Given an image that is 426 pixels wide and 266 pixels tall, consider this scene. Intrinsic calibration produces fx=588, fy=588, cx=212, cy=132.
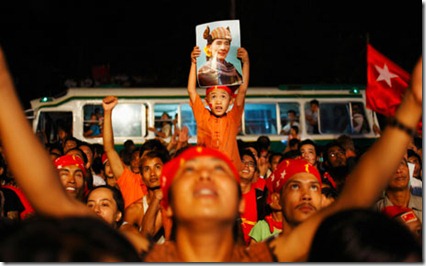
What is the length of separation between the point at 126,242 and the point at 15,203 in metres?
3.26

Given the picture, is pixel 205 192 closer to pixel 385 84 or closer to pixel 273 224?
pixel 273 224

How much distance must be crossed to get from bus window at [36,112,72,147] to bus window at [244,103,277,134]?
3.99m

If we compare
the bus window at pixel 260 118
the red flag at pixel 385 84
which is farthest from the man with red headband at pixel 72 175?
the bus window at pixel 260 118

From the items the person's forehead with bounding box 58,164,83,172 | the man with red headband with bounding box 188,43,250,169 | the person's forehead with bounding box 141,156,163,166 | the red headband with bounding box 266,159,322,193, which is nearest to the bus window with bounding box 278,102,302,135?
the man with red headband with bounding box 188,43,250,169

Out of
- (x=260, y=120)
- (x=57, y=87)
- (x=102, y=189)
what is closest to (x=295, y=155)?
(x=102, y=189)

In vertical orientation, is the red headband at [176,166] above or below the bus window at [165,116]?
above

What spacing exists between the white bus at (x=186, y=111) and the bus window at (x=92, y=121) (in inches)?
0.9

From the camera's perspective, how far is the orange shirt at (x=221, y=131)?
5551 millimetres

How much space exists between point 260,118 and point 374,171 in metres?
11.1

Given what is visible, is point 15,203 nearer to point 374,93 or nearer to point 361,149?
point 374,93

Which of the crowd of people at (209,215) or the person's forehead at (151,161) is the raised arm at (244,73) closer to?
the person's forehead at (151,161)

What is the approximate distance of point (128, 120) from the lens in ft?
43.6

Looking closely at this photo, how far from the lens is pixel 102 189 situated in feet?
15.4

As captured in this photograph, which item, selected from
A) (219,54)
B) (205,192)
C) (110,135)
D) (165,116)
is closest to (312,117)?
(165,116)
